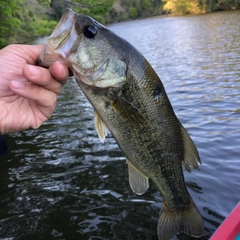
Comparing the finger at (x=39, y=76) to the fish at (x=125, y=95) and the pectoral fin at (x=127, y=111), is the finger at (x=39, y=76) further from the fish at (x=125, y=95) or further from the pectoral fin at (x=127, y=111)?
the pectoral fin at (x=127, y=111)

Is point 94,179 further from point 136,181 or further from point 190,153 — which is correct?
point 190,153

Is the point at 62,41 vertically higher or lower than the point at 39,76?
higher

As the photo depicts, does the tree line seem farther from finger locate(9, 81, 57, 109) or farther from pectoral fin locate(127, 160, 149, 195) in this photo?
pectoral fin locate(127, 160, 149, 195)

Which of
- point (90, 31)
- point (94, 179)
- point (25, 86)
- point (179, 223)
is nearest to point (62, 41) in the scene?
point (90, 31)

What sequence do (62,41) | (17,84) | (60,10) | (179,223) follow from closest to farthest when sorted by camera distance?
(62,41)
(17,84)
(179,223)
(60,10)

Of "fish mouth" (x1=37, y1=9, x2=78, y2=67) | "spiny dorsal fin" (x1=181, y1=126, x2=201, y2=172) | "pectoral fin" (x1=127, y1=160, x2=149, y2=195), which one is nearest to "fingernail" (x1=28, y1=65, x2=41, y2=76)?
"fish mouth" (x1=37, y1=9, x2=78, y2=67)

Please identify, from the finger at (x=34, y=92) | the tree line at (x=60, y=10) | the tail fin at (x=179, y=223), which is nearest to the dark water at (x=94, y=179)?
the tail fin at (x=179, y=223)
